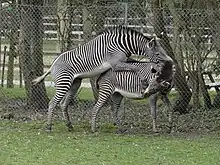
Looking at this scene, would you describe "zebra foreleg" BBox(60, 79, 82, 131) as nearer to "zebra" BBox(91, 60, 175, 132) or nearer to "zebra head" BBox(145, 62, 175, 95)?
"zebra" BBox(91, 60, 175, 132)

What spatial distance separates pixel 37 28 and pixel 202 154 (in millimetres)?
6168

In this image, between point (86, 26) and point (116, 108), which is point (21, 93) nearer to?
point (86, 26)

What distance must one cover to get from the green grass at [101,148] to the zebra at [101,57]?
0.89 meters

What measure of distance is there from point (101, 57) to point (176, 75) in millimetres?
2600

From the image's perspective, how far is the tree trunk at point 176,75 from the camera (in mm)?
12984

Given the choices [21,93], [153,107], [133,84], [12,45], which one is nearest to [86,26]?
[133,84]

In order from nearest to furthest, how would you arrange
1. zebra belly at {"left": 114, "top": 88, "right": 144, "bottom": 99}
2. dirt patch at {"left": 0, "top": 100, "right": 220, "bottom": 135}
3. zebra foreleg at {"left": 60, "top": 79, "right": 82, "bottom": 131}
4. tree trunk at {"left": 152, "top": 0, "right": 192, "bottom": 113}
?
zebra belly at {"left": 114, "top": 88, "right": 144, "bottom": 99}, zebra foreleg at {"left": 60, "top": 79, "right": 82, "bottom": 131}, dirt patch at {"left": 0, "top": 100, "right": 220, "bottom": 135}, tree trunk at {"left": 152, "top": 0, "right": 192, "bottom": 113}

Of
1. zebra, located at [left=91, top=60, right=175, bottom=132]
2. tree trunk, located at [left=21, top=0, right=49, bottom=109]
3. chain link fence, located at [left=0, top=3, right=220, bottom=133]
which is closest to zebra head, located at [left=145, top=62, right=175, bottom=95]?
zebra, located at [left=91, top=60, right=175, bottom=132]

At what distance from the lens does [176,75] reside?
43.4ft

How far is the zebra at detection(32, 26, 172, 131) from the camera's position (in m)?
11.1

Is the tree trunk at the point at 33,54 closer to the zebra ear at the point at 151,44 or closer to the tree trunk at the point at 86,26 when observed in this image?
the tree trunk at the point at 86,26

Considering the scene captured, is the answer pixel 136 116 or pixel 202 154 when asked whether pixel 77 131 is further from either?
pixel 202 154

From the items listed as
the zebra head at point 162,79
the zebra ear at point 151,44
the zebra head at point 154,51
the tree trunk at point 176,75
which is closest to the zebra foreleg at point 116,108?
the zebra head at point 162,79

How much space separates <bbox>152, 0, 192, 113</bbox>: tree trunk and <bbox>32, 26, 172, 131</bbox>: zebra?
5.99 ft
